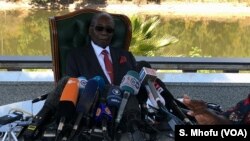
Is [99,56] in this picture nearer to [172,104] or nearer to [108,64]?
[108,64]

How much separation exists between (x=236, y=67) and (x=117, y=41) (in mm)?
1333

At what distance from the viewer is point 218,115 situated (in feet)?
5.98

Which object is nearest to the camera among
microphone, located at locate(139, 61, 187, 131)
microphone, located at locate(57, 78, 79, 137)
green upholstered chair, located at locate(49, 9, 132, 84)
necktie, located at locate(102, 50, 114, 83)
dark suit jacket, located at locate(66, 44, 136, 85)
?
microphone, located at locate(57, 78, 79, 137)

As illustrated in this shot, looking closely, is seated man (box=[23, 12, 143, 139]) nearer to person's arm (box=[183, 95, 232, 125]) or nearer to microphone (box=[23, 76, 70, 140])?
microphone (box=[23, 76, 70, 140])

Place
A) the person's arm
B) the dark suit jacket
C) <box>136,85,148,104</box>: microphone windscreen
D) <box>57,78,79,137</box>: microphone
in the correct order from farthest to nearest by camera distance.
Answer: the dark suit jacket, <box>136,85,148,104</box>: microphone windscreen, <box>57,78,79,137</box>: microphone, the person's arm

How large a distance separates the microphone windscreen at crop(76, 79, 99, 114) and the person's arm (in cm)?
40

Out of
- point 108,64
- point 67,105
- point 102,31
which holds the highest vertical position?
point 102,31

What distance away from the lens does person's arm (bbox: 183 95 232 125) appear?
5.76 feet

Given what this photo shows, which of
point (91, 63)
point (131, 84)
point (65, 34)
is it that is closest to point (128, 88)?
point (131, 84)

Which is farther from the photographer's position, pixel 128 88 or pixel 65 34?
pixel 65 34

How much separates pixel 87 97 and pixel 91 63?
1.03 meters

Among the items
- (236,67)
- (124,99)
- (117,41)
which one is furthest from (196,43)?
(124,99)

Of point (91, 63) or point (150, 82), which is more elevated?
point (150, 82)

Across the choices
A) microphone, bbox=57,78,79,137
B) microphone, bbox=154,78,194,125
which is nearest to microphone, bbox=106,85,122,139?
microphone, bbox=57,78,79,137
